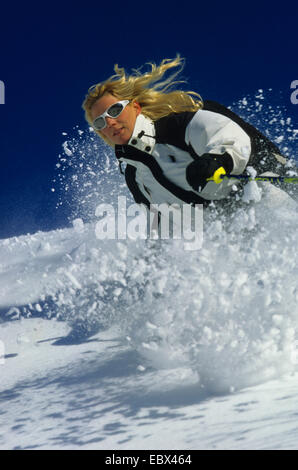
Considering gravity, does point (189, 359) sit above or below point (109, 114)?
below

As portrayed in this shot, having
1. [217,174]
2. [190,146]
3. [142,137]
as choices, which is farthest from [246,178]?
[142,137]

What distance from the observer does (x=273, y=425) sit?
168 centimetres

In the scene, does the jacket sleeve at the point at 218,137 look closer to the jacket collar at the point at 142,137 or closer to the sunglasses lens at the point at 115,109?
the jacket collar at the point at 142,137

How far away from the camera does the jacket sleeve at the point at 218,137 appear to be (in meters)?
2.81

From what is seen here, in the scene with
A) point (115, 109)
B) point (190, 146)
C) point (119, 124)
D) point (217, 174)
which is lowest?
point (217, 174)

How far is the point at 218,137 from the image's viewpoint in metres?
2.85

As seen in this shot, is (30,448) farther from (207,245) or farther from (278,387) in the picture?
(207,245)

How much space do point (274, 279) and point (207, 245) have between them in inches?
26.3

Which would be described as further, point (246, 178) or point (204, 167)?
point (246, 178)

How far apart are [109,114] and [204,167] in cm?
92

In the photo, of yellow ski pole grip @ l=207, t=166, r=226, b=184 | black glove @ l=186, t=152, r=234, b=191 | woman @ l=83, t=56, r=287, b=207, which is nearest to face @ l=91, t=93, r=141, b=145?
woman @ l=83, t=56, r=287, b=207

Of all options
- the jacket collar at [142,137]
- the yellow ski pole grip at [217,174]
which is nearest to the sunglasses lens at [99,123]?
the jacket collar at [142,137]

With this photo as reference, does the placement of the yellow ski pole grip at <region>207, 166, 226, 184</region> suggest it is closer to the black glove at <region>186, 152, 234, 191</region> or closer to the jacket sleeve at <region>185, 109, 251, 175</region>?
the black glove at <region>186, 152, 234, 191</region>

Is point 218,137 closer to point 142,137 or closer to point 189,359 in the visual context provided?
point 142,137
